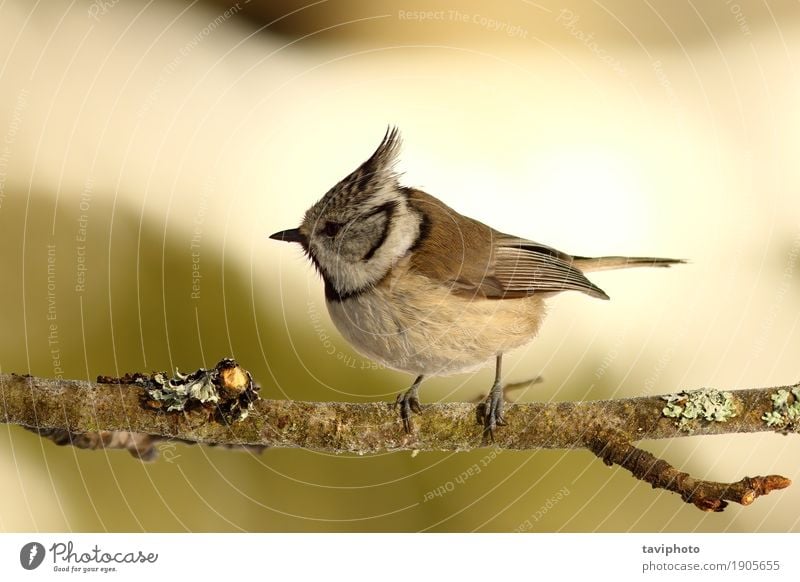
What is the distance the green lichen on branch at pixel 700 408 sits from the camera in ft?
6.33

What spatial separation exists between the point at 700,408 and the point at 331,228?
1.14 metres

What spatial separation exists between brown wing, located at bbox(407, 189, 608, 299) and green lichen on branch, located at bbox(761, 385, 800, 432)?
1.84 feet

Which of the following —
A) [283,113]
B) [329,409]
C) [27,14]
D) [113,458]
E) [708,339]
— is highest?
[27,14]

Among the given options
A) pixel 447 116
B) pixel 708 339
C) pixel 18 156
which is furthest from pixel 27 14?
pixel 708 339

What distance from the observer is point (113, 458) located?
7.13 feet

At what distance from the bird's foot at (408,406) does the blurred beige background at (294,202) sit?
0.15m

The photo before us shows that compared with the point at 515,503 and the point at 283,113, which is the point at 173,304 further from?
the point at 515,503

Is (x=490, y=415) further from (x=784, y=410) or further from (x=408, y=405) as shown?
(x=784, y=410)

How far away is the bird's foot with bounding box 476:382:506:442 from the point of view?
197 cm

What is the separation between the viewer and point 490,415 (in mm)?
1982

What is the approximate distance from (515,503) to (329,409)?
76 centimetres
